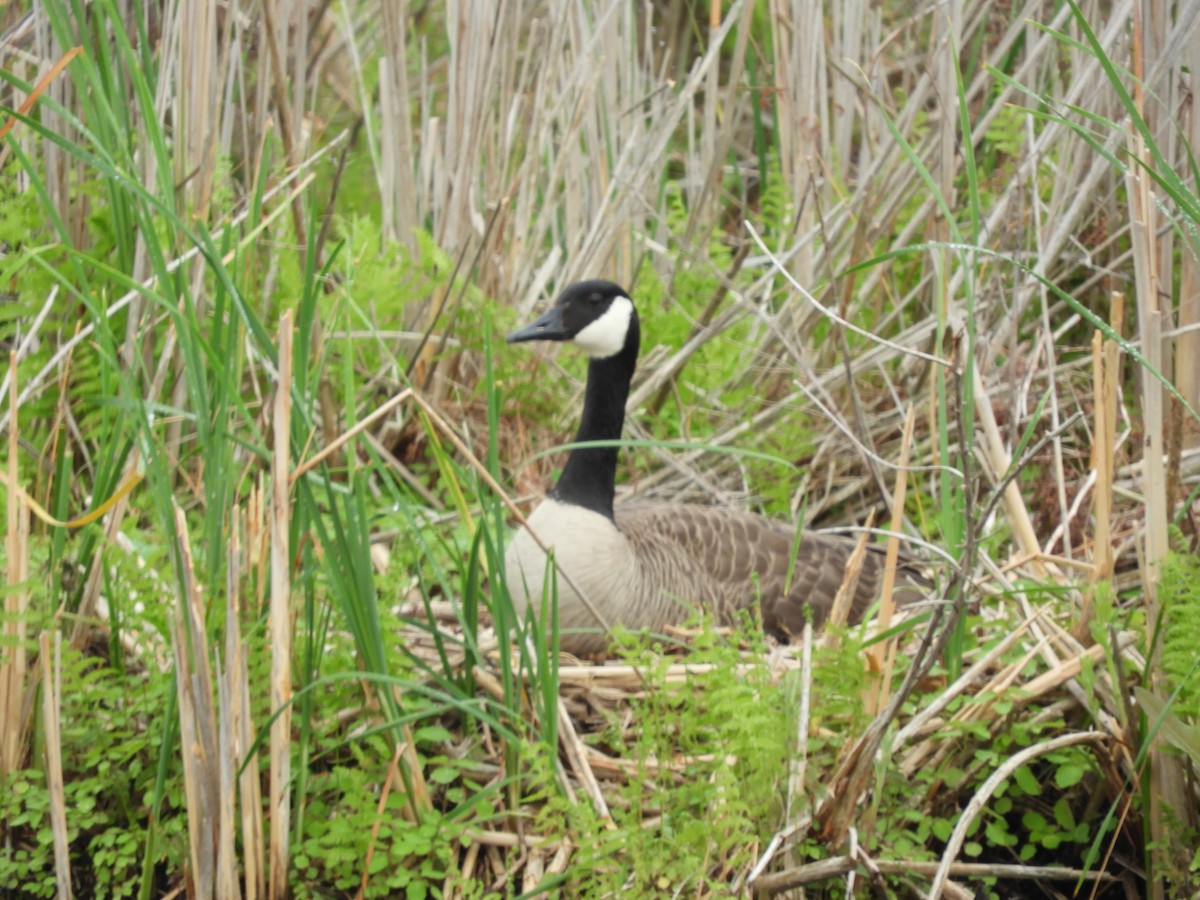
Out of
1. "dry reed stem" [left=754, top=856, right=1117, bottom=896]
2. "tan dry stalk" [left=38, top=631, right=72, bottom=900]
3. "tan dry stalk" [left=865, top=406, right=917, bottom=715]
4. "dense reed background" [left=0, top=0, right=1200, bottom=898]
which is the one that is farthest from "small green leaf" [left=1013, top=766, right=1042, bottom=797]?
"tan dry stalk" [left=38, top=631, right=72, bottom=900]

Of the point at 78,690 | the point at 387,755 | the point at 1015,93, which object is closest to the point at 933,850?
the point at 387,755

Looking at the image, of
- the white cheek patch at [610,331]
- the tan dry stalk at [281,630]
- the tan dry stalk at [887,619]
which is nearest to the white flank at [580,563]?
the white cheek patch at [610,331]

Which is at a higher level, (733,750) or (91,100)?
(91,100)

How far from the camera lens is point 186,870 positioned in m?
2.53

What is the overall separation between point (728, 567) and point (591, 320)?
0.77m

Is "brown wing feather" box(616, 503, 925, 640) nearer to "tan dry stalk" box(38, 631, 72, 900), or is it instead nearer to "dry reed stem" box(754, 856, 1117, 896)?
"dry reed stem" box(754, 856, 1117, 896)

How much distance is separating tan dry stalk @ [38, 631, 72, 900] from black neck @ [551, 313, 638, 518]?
166cm

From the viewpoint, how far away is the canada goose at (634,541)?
380cm

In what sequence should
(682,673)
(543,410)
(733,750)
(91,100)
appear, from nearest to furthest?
(733,750) → (91,100) → (682,673) → (543,410)

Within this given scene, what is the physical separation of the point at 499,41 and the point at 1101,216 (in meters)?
1.83

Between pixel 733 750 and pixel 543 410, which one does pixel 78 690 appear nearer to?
pixel 733 750

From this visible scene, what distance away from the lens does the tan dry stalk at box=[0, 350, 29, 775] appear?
245cm

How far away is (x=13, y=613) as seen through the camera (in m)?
2.48

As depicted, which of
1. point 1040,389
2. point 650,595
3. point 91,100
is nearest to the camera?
point 91,100
